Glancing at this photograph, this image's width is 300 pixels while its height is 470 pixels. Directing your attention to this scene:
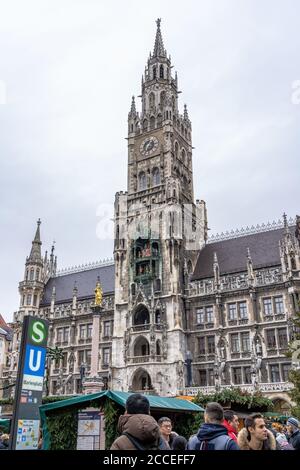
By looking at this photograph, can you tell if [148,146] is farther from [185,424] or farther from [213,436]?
[213,436]

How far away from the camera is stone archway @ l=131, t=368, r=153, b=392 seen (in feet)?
A: 136

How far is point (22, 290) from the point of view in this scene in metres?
57.1

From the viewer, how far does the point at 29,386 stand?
991 centimetres

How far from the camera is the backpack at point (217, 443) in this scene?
4586mm

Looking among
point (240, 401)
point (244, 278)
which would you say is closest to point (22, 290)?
point (244, 278)

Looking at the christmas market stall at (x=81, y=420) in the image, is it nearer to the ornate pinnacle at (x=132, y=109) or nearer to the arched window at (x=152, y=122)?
the arched window at (x=152, y=122)

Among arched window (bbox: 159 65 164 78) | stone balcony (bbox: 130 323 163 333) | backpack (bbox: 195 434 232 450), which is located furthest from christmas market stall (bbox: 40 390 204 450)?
arched window (bbox: 159 65 164 78)

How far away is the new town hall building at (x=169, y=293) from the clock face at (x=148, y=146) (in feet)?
0.45

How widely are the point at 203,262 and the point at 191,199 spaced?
8827 mm

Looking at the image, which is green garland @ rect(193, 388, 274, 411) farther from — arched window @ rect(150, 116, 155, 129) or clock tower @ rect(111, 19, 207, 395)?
arched window @ rect(150, 116, 155, 129)

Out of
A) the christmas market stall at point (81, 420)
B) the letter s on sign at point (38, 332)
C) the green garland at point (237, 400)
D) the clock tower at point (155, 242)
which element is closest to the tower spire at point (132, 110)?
the clock tower at point (155, 242)

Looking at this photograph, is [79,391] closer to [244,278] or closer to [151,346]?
[151,346]

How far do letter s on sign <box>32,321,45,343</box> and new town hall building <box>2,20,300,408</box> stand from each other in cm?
1989

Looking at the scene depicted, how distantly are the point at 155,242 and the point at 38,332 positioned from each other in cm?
3576
